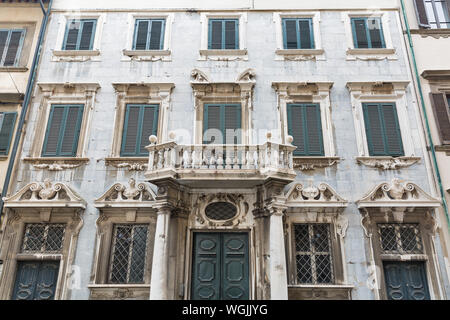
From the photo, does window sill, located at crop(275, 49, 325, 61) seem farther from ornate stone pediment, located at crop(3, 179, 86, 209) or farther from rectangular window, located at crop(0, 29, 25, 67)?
rectangular window, located at crop(0, 29, 25, 67)

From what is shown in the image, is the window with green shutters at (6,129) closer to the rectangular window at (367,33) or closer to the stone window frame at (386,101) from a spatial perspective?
the stone window frame at (386,101)

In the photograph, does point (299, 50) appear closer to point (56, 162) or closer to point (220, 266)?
point (220, 266)

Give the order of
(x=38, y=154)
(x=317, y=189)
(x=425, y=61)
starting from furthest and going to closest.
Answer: (x=425, y=61), (x=38, y=154), (x=317, y=189)

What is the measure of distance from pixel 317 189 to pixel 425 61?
6.22 metres

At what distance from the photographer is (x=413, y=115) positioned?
12.0 meters

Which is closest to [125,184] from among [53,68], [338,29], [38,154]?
[38,154]

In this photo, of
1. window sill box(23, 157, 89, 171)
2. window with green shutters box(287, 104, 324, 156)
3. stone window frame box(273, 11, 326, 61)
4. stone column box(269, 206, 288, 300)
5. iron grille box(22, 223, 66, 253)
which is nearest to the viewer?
stone column box(269, 206, 288, 300)

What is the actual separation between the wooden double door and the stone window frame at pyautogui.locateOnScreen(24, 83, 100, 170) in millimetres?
4672

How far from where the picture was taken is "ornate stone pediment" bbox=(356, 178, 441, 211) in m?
10.6

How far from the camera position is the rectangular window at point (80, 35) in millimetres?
13461

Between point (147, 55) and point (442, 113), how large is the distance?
10204 millimetres

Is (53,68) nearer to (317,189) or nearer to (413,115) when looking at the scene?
(317,189)

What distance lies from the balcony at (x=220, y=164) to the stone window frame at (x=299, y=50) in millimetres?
4333

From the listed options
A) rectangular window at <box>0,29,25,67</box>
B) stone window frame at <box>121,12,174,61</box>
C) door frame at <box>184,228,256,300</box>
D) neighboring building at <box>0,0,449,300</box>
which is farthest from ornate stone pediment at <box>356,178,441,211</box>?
rectangular window at <box>0,29,25,67</box>
